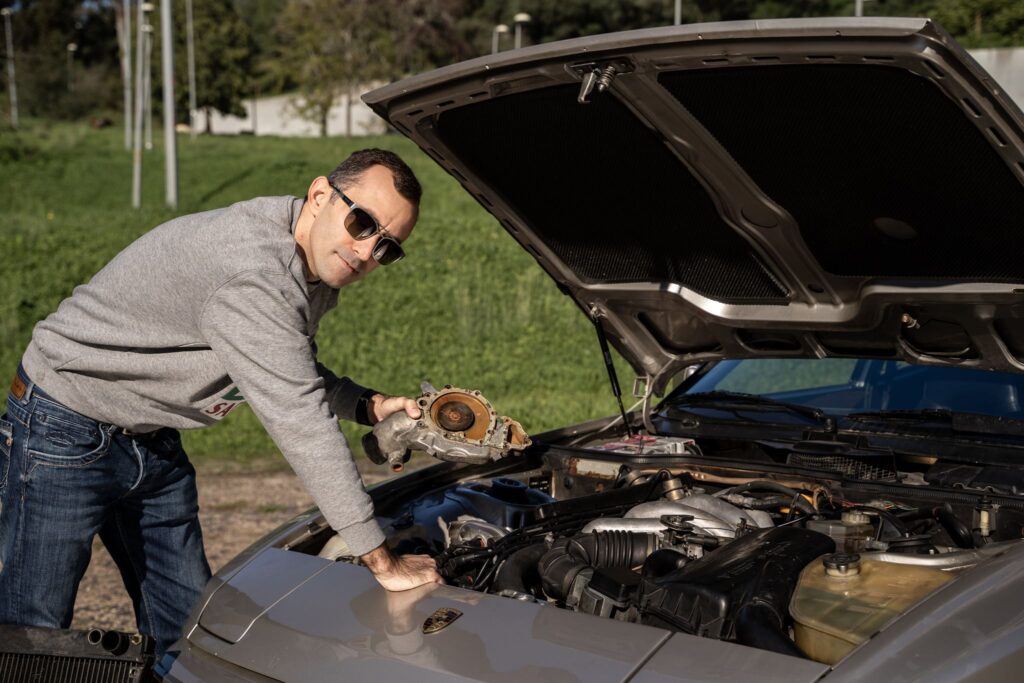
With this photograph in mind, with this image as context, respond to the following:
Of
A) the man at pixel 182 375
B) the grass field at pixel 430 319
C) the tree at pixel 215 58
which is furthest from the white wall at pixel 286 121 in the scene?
the man at pixel 182 375

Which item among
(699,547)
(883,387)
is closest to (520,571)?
(699,547)

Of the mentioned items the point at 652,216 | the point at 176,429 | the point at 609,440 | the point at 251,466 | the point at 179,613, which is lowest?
the point at 251,466

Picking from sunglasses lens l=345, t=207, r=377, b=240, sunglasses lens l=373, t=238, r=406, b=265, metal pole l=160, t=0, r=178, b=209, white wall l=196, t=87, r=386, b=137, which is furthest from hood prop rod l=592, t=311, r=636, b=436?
white wall l=196, t=87, r=386, b=137

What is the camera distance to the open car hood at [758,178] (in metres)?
2.72

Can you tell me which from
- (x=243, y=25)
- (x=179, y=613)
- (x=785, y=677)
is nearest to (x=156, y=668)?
(x=179, y=613)

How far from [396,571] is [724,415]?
1.68 meters

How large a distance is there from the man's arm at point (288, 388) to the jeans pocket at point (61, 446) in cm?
62

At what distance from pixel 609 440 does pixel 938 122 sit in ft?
6.63

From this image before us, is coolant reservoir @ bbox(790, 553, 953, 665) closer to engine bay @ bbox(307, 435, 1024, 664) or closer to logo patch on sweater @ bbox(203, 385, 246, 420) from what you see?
engine bay @ bbox(307, 435, 1024, 664)

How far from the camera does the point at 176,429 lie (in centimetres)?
344

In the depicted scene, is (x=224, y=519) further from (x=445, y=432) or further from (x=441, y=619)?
(x=441, y=619)

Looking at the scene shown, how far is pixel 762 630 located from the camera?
8.11 ft

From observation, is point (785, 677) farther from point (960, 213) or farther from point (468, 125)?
point (468, 125)

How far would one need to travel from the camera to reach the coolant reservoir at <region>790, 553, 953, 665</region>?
2.39 m
